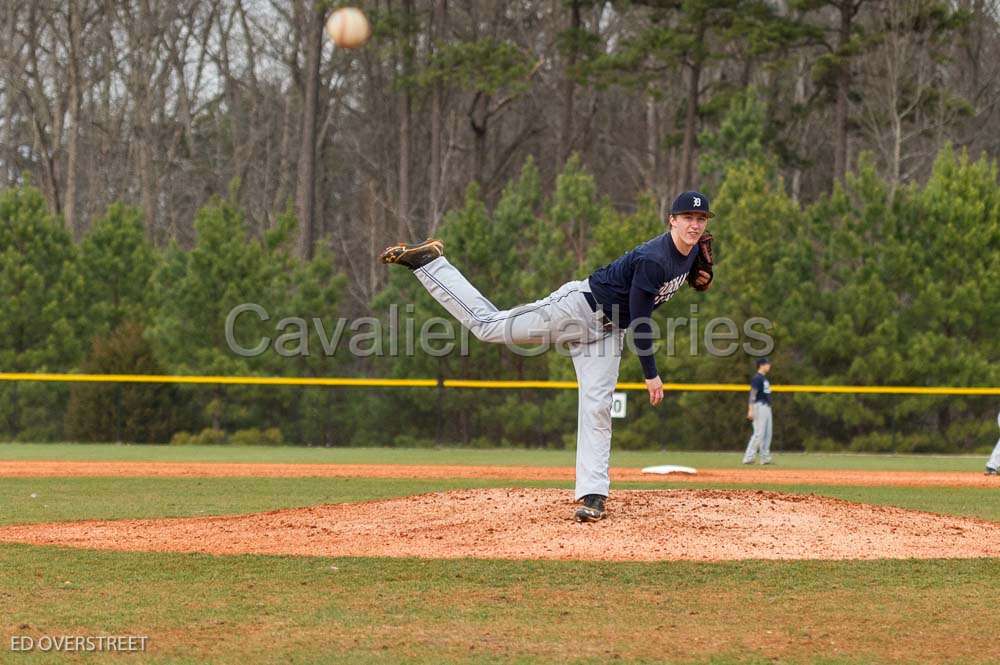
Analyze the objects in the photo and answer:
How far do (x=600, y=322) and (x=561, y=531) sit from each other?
136 cm

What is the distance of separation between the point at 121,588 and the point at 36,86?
3607cm

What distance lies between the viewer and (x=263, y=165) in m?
46.2

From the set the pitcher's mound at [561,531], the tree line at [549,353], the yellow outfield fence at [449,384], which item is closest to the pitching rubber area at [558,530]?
the pitcher's mound at [561,531]

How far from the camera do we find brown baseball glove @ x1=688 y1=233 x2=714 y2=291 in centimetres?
776

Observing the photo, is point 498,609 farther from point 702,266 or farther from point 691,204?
point 702,266

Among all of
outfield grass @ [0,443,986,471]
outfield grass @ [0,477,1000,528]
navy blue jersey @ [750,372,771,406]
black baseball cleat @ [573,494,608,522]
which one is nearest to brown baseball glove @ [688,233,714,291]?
black baseball cleat @ [573,494,608,522]

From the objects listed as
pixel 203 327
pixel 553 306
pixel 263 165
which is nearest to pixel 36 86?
pixel 263 165

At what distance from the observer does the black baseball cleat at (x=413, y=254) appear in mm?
8133

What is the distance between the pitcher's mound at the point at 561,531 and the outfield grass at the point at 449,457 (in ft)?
34.1

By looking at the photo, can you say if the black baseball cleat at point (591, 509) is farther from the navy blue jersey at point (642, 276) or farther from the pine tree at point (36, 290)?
the pine tree at point (36, 290)

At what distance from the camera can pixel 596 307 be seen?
25.4 feet

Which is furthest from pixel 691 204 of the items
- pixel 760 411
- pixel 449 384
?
pixel 449 384

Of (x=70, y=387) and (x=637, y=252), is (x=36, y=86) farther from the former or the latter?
(x=637, y=252)

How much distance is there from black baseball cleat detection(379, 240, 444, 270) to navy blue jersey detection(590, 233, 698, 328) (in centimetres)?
117
